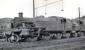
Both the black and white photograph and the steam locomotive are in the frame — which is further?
the steam locomotive

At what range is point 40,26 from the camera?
2.97m

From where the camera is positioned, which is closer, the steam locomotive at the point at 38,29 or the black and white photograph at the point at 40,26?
the black and white photograph at the point at 40,26

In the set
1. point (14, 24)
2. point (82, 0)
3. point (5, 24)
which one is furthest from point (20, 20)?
point (82, 0)

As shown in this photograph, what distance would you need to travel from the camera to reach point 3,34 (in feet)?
8.54

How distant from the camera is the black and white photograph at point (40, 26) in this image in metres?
2.62

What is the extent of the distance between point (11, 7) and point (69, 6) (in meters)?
2.52

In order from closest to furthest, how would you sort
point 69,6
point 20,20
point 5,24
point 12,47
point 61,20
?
1. point 12,47
2. point 5,24
3. point 20,20
4. point 61,20
5. point 69,6

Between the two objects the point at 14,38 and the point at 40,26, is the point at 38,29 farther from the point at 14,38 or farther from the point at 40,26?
the point at 14,38

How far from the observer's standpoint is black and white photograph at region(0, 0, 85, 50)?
8.59 feet

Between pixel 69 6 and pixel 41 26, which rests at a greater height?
pixel 69 6

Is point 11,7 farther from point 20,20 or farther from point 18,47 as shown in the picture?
point 18,47

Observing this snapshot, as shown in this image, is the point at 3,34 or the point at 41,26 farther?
the point at 41,26

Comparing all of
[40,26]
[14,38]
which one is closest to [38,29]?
[40,26]

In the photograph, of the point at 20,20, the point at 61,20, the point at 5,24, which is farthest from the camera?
the point at 61,20
